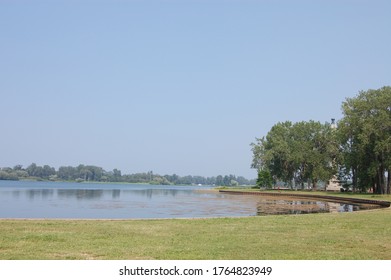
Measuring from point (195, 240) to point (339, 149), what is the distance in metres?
87.9

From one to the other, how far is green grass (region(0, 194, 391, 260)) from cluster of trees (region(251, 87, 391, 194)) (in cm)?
4696

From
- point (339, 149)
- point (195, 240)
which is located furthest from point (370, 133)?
point (195, 240)

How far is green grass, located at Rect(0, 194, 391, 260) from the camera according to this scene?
37.6ft

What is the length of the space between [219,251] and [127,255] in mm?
2549

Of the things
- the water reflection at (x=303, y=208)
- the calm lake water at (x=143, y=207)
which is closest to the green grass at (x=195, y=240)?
the calm lake water at (x=143, y=207)

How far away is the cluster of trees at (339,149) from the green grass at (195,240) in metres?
47.0

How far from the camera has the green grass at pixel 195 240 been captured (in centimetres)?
1145

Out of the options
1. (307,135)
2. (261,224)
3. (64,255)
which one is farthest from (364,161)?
(64,255)

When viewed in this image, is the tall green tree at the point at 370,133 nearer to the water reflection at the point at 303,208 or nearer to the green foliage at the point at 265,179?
the water reflection at the point at 303,208

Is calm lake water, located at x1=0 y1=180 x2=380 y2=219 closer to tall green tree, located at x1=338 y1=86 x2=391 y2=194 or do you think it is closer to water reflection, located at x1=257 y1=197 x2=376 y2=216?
water reflection, located at x1=257 y1=197 x2=376 y2=216

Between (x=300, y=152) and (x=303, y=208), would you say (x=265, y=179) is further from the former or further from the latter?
(x=303, y=208)

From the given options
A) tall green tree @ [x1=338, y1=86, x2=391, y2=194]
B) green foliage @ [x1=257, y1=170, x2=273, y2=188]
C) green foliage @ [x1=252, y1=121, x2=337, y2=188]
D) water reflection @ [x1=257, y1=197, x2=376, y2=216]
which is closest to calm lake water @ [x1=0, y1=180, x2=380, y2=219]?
water reflection @ [x1=257, y1=197, x2=376, y2=216]

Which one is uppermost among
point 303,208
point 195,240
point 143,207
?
point 195,240

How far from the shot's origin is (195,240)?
1411 centimetres
